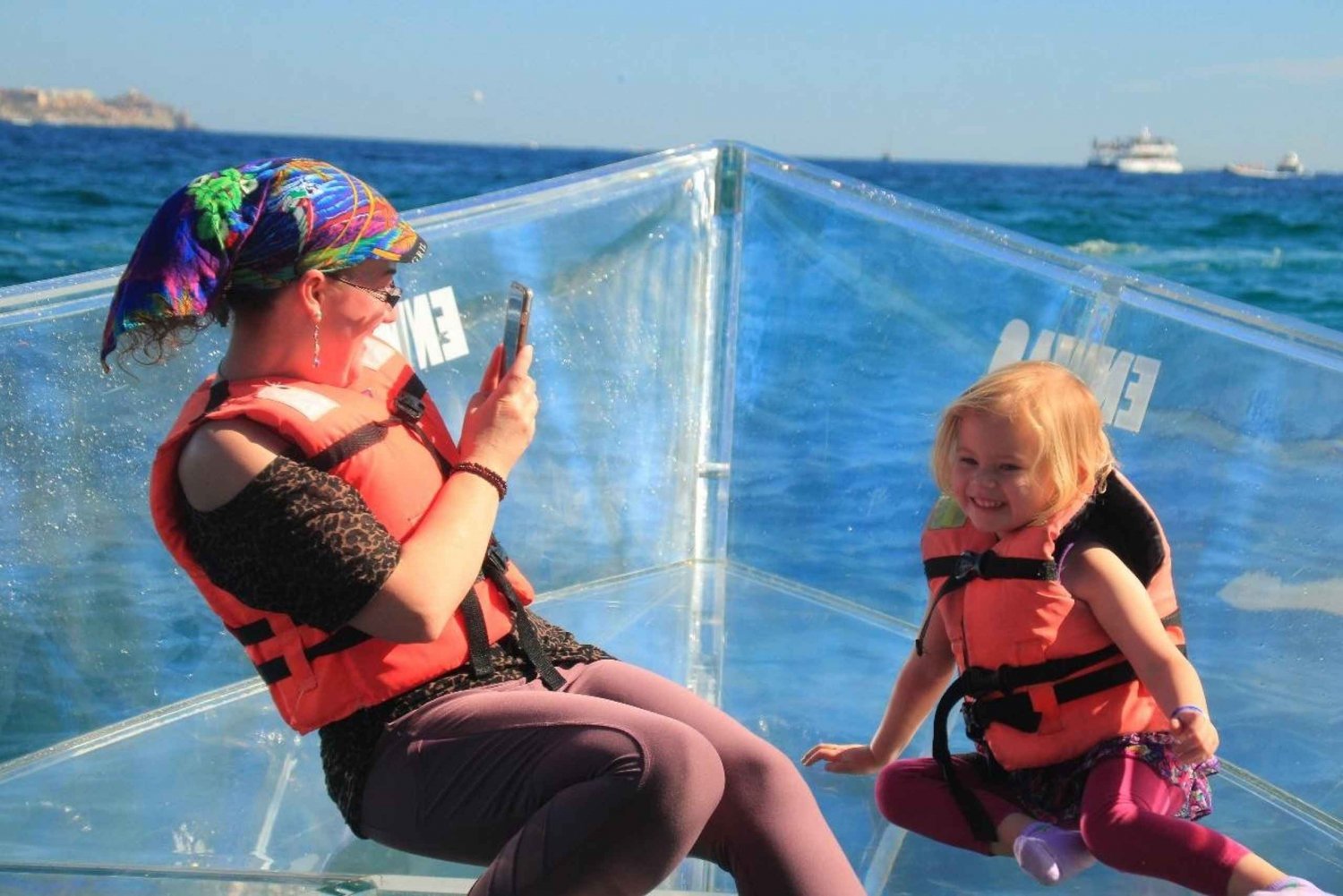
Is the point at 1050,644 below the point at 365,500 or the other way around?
below

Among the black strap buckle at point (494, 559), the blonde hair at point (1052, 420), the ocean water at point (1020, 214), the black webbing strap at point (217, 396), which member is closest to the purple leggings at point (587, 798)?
the black strap buckle at point (494, 559)

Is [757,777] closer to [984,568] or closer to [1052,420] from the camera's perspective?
[984,568]

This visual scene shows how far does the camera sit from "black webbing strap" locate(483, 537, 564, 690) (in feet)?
5.29

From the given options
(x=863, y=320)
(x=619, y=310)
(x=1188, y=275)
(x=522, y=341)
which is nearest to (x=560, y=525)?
(x=619, y=310)

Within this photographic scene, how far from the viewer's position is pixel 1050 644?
5.79 ft

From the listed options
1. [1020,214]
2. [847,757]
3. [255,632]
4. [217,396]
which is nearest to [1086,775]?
[847,757]

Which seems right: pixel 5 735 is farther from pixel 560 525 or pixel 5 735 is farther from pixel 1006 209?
pixel 1006 209

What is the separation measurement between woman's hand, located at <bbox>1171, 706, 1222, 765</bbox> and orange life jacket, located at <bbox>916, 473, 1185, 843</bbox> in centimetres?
9

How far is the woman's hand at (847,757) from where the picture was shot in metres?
1.99

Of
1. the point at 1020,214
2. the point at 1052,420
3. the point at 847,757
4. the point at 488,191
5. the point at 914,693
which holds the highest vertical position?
the point at 1052,420

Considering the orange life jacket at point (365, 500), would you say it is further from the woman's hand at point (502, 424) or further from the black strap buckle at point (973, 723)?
the black strap buckle at point (973, 723)

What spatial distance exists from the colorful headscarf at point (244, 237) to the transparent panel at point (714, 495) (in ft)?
2.26

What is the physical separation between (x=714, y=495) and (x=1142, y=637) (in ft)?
4.02

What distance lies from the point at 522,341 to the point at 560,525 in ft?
3.43
